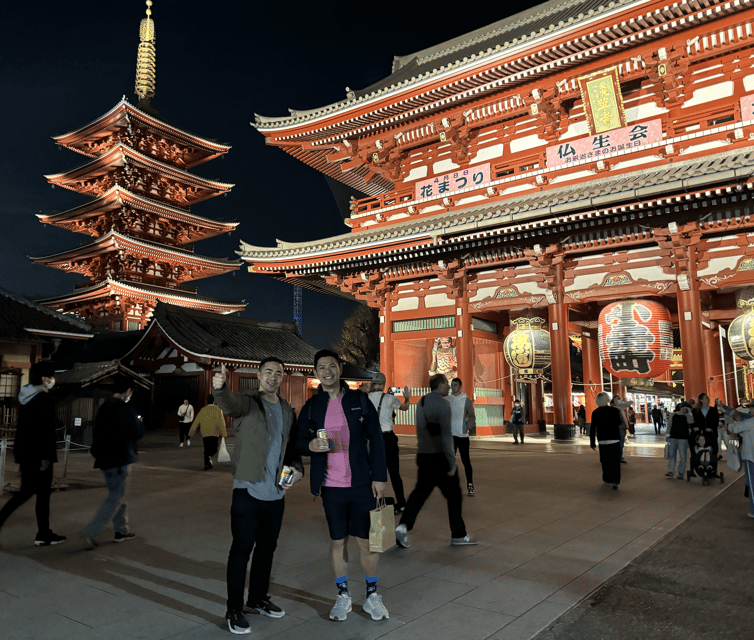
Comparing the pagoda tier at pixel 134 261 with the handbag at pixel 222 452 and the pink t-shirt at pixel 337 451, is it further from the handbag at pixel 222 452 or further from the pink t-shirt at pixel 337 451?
the pink t-shirt at pixel 337 451

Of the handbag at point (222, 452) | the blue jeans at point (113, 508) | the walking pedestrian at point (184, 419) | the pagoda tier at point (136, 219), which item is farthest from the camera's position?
the pagoda tier at point (136, 219)

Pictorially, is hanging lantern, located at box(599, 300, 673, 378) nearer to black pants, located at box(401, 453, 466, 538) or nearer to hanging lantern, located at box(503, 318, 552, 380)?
hanging lantern, located at box(503, 318, 552, 380)

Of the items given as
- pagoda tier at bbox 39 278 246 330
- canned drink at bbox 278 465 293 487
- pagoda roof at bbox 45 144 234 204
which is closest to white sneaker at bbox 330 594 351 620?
canned drink at bbox 278 465 293 487

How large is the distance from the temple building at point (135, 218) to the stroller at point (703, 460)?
29094 millimetres

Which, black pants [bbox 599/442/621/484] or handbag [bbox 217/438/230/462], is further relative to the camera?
handbag [bbox 217/438/230/462]

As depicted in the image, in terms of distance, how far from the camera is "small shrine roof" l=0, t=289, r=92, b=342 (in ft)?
51.6

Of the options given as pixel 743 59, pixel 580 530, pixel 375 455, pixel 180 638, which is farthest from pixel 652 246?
pixel 180 638

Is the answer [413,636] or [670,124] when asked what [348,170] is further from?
[413,636]

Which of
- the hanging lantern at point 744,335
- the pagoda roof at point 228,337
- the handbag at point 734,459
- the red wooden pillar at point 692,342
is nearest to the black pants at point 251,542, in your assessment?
the handbag at point 734,459

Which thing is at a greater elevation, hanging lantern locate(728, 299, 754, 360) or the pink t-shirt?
hanging lantern locate(728, 299, 754, 360)

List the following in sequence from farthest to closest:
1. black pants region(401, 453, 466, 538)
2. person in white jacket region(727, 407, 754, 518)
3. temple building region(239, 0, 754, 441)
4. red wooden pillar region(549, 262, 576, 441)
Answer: red wooden pillar region(549, 262, 576, 441) → temple building region(239, 0, 754, 441) → person in white jacket region(727, 407, 754, 518) → black pants region(401, 453, 466, 538)

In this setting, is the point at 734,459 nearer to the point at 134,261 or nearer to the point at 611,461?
the point at 611,461

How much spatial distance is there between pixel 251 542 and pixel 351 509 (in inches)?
26.7

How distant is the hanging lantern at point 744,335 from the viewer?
1209cm
